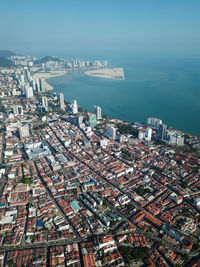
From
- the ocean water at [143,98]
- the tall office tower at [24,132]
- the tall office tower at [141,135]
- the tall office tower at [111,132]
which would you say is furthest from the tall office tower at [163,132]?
the tall office tower at [24,132]

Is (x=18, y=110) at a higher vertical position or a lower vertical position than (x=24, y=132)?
higher

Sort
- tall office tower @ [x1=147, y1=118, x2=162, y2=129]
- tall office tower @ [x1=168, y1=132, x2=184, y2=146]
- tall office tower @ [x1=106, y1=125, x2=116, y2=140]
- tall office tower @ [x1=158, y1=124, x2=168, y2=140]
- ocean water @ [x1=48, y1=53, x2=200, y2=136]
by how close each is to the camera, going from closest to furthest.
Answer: tall office tower @ [x1=168, y1=132, x2=184, y2=146], tall office tower @ [x1=158, y1=124, x2=168, y2=140], tall office tower @ [x1=106, y1=125, x2=116, y2=140], tall office tower @ [x1=147, y1=118, x2=162, y2=129], ocean water @ [x1=48, y1=53, x2=200, y2=136]

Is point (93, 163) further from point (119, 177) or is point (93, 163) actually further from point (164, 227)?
point (164, 227)

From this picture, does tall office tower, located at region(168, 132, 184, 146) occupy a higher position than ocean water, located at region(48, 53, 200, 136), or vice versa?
ocean water, located at region(48, 53, 200, 136)

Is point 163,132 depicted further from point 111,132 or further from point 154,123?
point 111,132

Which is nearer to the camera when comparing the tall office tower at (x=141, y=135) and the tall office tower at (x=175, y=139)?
the tall office tower at (x=175, y=139)

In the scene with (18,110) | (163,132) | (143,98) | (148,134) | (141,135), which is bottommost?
(141,135)

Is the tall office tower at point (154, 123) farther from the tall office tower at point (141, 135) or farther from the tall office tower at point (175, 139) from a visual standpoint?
the tall office tower at point (175, 139)

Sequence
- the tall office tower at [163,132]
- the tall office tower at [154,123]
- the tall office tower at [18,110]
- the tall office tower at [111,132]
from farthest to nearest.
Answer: the tall office tower at [18,110], the tall office tower at [154,123], the tall office tower at [111,132], the tall office tower at [163,132]

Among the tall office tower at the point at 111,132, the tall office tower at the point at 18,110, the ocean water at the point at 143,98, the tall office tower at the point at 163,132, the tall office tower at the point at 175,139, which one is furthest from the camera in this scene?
the ocean water at the point at 143,98

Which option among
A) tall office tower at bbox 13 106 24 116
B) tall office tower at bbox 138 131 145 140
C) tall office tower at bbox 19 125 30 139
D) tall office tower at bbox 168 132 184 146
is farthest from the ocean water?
tall office tower at bbox 19 125 30 139

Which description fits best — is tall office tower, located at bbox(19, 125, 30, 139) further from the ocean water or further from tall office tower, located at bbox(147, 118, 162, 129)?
tall office tower, located at bbox(147, 118, 162, 129)

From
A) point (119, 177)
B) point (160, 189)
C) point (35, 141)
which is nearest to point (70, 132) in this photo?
point (35, 141)

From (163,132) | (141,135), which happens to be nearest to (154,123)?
(163,132)
